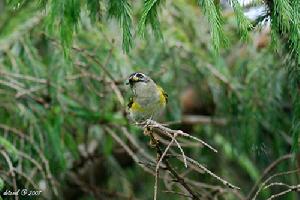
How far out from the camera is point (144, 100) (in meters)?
2.89

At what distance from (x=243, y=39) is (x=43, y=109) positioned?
2.09m

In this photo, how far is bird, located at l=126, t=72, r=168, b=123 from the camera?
2.83 metres

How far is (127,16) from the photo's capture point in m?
1.80

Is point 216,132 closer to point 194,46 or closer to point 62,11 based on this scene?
point 194,46

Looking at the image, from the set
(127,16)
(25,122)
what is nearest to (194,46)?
(25,122)

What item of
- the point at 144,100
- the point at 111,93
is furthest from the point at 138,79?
the point at 111,93

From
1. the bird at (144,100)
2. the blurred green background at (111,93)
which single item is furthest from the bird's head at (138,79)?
the blurred green background at (111,93)

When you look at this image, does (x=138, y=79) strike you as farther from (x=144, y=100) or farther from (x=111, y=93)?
(x=111, y=93)

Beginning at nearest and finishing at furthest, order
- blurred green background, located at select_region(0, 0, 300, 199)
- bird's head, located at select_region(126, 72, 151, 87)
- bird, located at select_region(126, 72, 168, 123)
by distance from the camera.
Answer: bird, located at select_region(126, 72, 168, 123), bird's head, located at select_region(126, 72, 151, 87), blurred green background, located at select_region(0, 0, 300, 199)

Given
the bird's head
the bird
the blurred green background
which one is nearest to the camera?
the bird

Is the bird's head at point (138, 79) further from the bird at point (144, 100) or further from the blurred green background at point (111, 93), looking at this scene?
the blurred green background at point (111, 93)

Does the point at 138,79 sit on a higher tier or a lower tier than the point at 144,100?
higher

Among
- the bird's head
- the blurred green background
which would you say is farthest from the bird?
the blurred green background

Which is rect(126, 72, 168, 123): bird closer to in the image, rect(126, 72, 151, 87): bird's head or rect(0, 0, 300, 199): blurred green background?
rect(126, 72, 151, 87): bird's head
